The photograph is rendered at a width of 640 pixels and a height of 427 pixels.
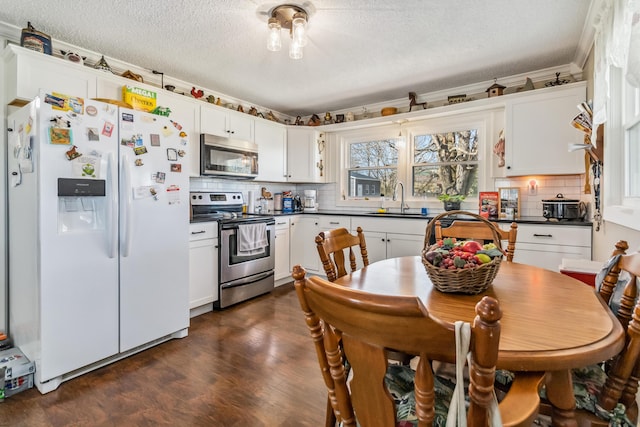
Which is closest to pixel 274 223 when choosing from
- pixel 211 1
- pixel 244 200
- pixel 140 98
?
pixel 244 200

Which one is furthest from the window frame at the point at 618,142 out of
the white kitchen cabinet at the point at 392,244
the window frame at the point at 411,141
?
the white kitchen cabinet at the point at 392,244

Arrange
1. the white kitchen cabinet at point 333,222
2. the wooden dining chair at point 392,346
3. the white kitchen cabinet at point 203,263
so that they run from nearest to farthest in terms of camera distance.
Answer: the wooden dining chair at point 392,346 → the white kitchen cabinet at point 203,263 → the white kitchen cabinet at point 333,222

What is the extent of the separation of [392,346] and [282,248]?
140 inches

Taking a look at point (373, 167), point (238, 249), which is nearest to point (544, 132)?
point (373, 167)

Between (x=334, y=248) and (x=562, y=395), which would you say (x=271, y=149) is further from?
(x=562, y=395)

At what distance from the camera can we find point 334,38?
2645 millimetres

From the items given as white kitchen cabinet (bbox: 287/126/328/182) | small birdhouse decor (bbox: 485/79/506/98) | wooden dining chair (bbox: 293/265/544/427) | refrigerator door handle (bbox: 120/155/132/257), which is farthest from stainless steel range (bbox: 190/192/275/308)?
small birdhouse decor (bbox: 485/79/506/98)

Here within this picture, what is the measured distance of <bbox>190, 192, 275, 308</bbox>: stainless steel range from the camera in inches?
131

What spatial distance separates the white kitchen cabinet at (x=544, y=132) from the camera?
2971mm

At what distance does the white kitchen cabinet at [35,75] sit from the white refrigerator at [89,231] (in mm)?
242

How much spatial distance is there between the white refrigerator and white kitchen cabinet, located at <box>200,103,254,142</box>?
1077 mm

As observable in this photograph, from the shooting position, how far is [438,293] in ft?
4.11

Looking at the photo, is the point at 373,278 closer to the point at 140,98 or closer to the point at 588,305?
the point at 588,305

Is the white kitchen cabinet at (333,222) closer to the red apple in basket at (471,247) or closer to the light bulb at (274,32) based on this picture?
the light bulb at (274,32)
